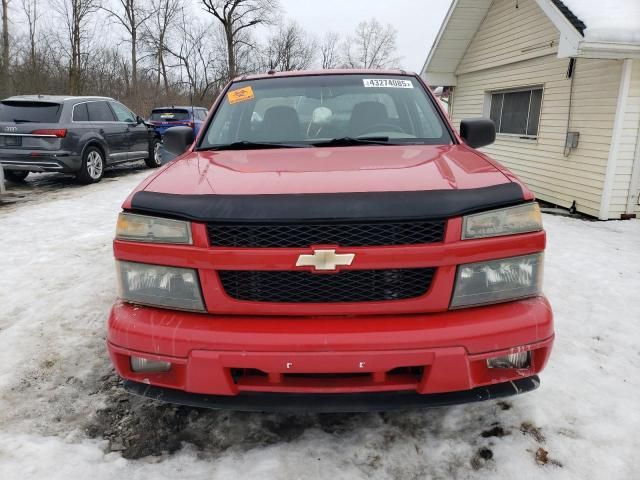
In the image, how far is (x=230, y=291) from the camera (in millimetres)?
1888

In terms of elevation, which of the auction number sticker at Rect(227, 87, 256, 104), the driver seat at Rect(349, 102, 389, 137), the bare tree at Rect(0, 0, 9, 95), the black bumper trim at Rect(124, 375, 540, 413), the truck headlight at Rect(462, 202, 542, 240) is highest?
the bare tree at Rect(0, 0, 9, 95)

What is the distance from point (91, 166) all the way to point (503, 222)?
32.0ft

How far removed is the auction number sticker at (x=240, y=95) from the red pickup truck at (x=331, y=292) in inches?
57.3

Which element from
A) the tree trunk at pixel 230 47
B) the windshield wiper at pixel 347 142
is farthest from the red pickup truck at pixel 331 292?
the tree trunk at pixel 230 47

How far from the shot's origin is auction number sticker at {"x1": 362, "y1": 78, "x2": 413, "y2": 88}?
10.8 ft

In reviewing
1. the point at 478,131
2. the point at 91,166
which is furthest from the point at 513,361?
the point at 91,166

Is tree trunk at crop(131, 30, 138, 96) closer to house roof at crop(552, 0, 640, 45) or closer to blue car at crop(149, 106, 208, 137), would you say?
blue car at crop(149, 106, 208, 137)

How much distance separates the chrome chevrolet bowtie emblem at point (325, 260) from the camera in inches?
70.5

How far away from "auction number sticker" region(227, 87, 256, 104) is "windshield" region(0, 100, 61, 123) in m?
7.07

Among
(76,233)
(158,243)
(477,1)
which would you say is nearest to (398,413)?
(158,243)

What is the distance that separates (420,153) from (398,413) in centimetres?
137

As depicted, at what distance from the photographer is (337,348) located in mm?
1758

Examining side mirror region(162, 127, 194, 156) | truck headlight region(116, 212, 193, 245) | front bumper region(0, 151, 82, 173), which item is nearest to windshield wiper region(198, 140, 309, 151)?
side mirror region(162, 127, 194, 156)

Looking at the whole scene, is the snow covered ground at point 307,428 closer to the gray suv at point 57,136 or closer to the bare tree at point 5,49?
the gray suv at point 57,136
